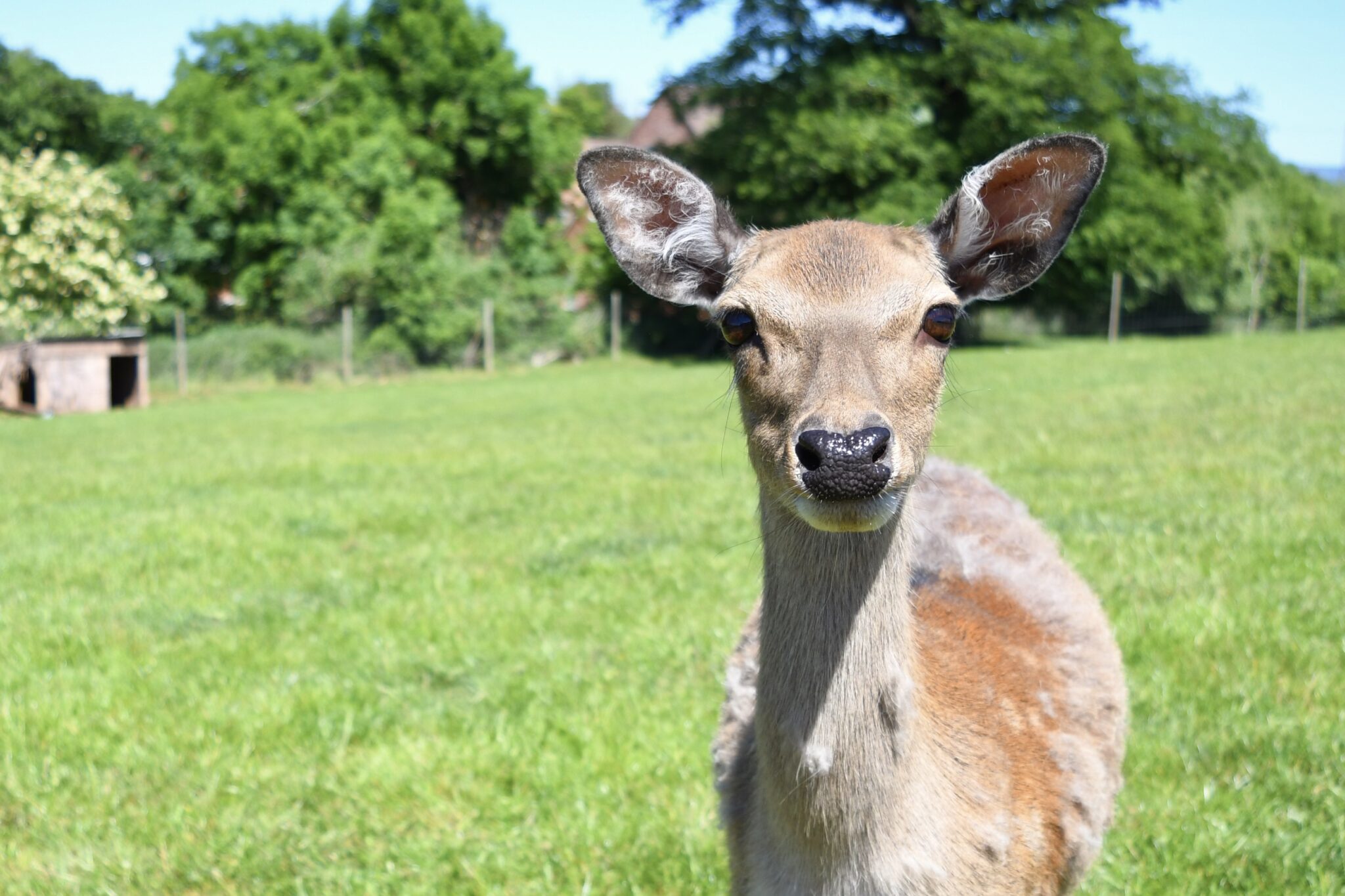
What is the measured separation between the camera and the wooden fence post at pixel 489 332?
30.1 metres

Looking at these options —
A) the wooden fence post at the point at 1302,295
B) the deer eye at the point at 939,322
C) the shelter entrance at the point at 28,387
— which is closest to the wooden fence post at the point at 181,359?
the shelter entrance at the point at 28,387

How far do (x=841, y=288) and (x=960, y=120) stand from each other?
31.1 metres

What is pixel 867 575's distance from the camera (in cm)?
274

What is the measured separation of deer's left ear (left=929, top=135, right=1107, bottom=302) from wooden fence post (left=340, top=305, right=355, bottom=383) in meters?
26.1

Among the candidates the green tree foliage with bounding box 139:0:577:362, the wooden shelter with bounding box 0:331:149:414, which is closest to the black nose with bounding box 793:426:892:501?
the wooden shelter with bounding box 0:331:149:414

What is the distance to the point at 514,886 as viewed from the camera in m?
3.83

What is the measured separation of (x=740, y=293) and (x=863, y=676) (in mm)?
994

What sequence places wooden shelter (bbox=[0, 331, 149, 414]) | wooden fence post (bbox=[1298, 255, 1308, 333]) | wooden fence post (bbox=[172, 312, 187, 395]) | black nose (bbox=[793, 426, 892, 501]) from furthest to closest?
1. wooden fence post (bbox=[1298, 255, 1308, 333])
2. wooden fence post (bbox=[172, 312, 187, 395])
3. wooden shelter (bbox=[0, 331, 149, 414])
4. black nose (bbox=[793, 426, 892, 501])

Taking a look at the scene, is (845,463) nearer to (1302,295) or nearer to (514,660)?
(514,660)

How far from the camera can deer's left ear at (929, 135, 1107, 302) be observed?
9.58 feet

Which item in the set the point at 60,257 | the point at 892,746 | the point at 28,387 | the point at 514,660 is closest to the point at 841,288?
the point at 892,746

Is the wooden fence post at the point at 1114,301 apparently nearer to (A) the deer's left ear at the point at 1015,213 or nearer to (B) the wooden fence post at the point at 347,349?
(B) the wooden fence post at the point at 347,349

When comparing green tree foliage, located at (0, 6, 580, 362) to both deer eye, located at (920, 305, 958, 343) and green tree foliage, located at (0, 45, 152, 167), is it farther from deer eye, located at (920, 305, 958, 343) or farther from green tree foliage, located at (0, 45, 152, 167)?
deer eye, located at (920, 305, 958, 343)

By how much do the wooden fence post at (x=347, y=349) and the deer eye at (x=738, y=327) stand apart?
26.1m
